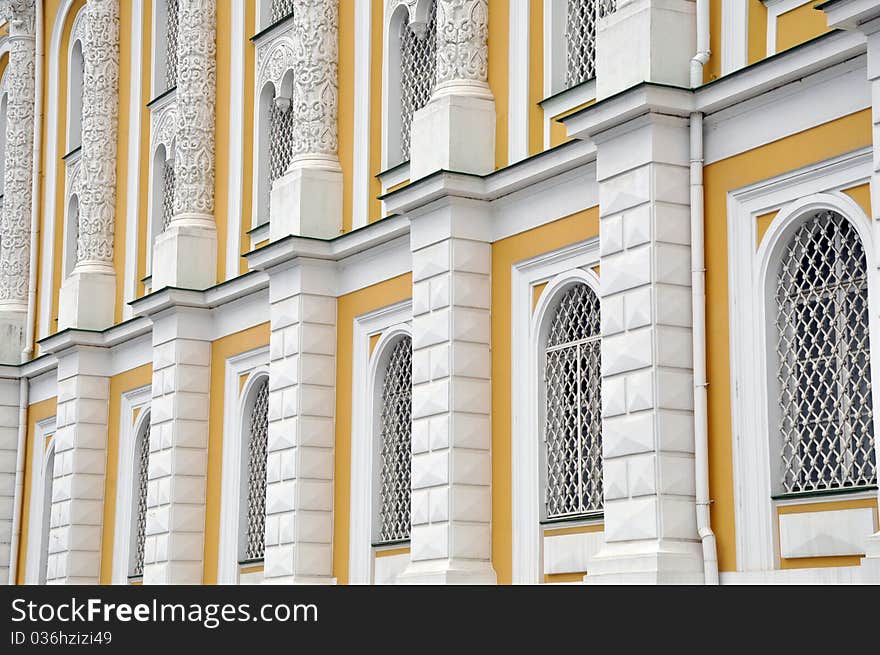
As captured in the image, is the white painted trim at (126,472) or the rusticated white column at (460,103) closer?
the rusticated white column at (460,103)

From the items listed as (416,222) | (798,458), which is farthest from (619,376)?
(416,222)

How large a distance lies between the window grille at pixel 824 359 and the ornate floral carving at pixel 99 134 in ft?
51.8

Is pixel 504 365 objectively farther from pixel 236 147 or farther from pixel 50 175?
pixel 50 175

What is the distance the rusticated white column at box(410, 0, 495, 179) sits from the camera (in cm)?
1991

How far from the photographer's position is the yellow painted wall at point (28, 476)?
31.6m

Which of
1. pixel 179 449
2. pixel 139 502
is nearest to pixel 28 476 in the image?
pixel 139 502

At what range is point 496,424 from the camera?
19469 millimetres

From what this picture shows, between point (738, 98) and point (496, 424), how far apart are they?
16.2ft

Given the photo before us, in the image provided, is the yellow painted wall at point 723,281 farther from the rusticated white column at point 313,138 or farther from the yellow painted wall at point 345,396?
Result: the rusticated white column at point 313,138

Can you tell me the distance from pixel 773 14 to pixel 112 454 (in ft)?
51.9

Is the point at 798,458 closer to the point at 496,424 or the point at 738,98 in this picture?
the point at 738,98

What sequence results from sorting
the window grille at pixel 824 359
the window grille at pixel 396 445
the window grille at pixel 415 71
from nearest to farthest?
the window grille at pixel 824 359, the window grille at pixel 396 445, the window grille at pixel 415 71

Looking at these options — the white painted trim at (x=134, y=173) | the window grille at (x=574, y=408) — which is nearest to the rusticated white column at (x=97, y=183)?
the white painted trim at (x=134, y=173)

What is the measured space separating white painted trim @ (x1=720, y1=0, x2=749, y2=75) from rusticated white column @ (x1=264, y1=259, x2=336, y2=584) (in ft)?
25.1
